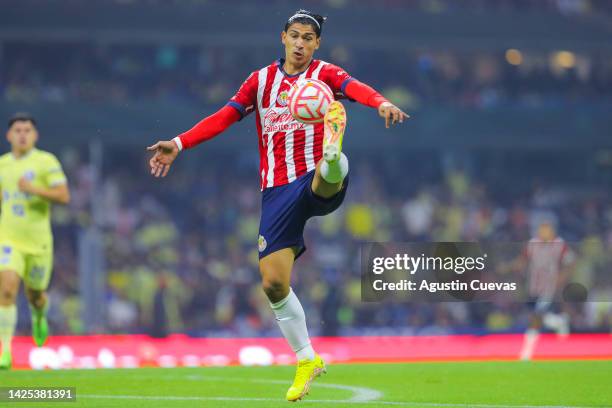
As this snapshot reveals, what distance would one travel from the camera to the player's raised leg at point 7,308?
12.0 m

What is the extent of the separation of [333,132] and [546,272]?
1069cm

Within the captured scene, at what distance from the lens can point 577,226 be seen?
26.8 m

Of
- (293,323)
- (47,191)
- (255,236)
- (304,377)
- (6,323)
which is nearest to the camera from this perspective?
(304,377)

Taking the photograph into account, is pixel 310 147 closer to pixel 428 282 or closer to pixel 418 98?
pixel 428 282

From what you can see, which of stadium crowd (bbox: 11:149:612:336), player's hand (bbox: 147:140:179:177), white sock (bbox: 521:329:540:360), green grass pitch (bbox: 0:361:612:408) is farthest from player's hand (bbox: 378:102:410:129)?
stadium crowd (bbox: 11:149:612:336)

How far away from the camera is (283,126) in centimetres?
832

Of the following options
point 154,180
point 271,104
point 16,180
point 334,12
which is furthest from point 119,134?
point 271,104

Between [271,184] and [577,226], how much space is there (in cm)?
1951

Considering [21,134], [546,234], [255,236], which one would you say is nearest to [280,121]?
[21,134]

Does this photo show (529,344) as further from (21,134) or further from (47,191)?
(21,134)

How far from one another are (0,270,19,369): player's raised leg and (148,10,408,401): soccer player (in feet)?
14.3

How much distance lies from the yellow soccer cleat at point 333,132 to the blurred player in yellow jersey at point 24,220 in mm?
5035

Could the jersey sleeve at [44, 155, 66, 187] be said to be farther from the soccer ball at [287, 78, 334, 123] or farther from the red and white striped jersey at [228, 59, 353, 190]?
the soccer ball at [287, 78, 334, 123]

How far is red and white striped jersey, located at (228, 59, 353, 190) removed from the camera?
8258mm
